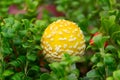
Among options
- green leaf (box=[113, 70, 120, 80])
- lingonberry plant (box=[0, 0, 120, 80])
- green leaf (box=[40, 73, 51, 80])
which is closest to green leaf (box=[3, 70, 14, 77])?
lingonberry plant (box=[0, 0, 120, 80])

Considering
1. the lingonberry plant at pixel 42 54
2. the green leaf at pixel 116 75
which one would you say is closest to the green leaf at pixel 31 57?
the lingonberry plant at pixel 42 54

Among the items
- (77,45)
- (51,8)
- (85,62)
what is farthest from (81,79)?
(51,8)

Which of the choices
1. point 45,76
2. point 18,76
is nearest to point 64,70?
point 45,76

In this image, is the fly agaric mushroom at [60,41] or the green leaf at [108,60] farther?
the fly agaric mushroom at [60,41]

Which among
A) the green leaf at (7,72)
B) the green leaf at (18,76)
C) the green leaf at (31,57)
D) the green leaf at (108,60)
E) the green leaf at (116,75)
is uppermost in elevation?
the green leaf at (108,60)

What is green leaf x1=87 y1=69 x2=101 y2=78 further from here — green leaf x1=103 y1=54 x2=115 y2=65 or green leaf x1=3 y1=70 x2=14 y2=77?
green leaf x1=3 y1=70 x2=14 y2=77

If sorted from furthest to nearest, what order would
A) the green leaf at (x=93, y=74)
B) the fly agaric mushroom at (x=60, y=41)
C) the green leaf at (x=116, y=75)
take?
1. the fly agaric mushroom at (x=60, y=41)
2. the green leaf at (x=93, y=74)
3. the green leaf at (x=116, y=75)

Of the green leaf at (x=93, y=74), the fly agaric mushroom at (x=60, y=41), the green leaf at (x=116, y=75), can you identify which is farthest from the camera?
the fly agaric mushroom at (x=60, y=41)

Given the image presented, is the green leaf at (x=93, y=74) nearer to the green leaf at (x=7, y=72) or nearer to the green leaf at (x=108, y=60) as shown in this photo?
the green leaf at (x=108, y=60)

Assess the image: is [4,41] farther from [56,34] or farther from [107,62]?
[107,62]

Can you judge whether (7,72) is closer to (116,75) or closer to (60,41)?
(60,41)
